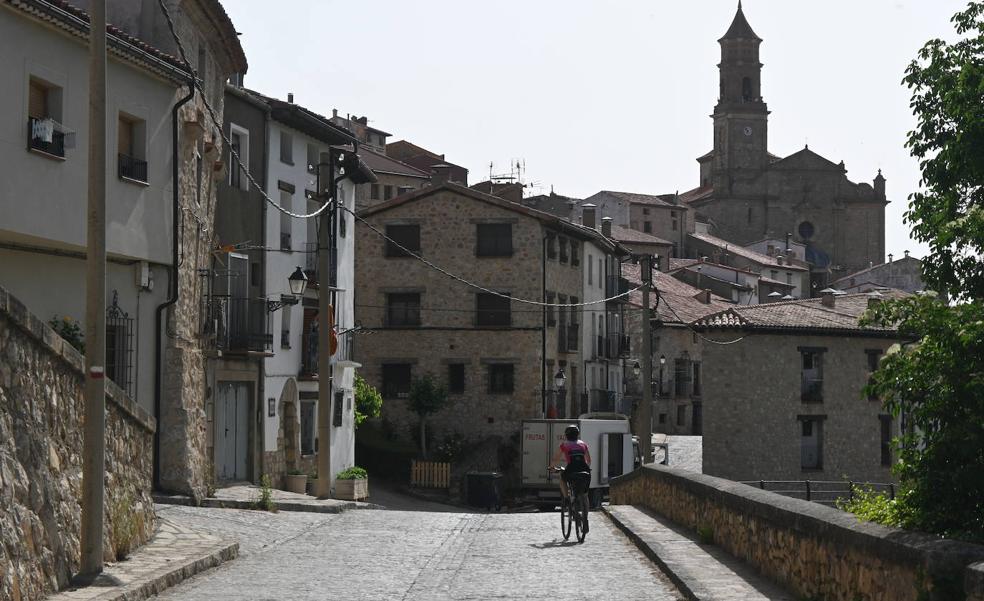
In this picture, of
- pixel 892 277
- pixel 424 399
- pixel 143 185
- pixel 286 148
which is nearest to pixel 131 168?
pixel 143 185

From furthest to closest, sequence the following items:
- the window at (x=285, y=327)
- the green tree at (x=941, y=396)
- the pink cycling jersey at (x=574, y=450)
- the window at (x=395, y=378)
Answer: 1. the window at (x=395, y=378)
2. the window at (x=285, y=327)
3. the pink cycling jersey at (x=574, y=450)
4. the green tree at (x=941, y=396)

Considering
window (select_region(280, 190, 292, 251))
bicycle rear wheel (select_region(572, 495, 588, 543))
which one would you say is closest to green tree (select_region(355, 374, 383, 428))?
window (select_region(280, 190, 292, 251))

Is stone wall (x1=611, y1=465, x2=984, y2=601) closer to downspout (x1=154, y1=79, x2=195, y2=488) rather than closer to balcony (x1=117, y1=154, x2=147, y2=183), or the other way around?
downspout (x1=154, y1=79, x2=195, y2=488)

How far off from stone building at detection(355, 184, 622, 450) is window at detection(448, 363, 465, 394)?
0.13 ft

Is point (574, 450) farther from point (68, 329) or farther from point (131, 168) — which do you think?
point (131, 168)

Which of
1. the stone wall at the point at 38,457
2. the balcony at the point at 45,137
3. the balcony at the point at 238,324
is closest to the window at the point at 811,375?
the balcony at the point at 238,324

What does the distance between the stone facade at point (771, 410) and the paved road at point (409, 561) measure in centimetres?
3293

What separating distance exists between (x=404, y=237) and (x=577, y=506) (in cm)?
3989

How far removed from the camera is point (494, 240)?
193 feet

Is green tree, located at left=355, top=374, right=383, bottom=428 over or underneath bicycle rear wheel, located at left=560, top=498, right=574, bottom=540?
over

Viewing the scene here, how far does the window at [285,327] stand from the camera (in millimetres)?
37312

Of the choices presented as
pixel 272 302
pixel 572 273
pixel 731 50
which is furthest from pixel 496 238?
pixel 731 50

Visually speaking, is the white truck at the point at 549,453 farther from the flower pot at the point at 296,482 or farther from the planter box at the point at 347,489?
the flower pot at the point at 296,482

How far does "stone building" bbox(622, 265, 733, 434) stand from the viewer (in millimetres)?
78875
